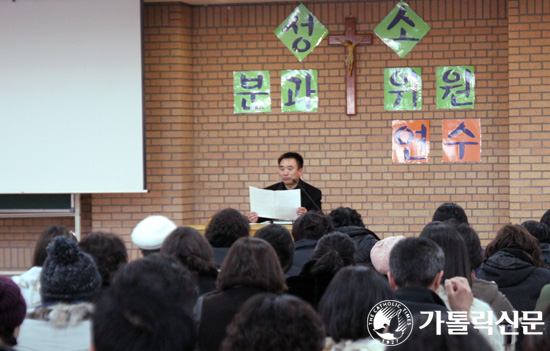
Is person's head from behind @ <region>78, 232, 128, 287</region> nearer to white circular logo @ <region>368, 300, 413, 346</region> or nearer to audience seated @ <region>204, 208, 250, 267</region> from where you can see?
audience seated @ <region>204, 208, 250, 267</region>

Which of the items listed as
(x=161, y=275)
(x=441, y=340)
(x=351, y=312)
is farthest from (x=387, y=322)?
(x=161, y=275)

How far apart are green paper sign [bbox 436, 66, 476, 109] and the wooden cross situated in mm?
876

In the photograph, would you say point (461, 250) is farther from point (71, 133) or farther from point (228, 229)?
point (71, 133)

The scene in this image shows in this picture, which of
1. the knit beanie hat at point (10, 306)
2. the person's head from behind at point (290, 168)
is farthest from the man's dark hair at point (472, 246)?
the person's head from behind at point (290, 168)

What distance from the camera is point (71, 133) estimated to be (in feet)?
24.1

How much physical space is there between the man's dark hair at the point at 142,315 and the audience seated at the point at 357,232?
7.58 ft

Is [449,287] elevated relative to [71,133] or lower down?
lower down

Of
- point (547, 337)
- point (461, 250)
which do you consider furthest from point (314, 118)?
point (547, 337)

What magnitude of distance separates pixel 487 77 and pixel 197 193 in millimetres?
3426

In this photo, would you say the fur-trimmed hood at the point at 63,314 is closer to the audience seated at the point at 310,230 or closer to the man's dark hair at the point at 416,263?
the man's dark hair at the point at 416,263

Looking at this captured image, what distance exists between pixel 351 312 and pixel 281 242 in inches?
58.2

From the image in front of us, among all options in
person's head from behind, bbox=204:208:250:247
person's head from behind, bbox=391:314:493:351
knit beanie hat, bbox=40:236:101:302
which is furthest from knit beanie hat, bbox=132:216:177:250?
person's head from behind, bbox=391:314:493:351

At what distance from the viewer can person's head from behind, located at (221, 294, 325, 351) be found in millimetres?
1725

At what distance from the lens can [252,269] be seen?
2.80 metres
